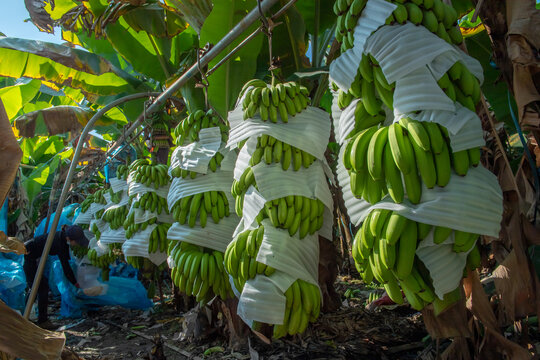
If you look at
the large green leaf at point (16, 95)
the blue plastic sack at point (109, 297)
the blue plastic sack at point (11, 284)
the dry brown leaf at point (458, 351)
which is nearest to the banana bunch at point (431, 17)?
the dry brown leaf at point (458, 351)

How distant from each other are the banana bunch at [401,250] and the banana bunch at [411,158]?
0.07 m

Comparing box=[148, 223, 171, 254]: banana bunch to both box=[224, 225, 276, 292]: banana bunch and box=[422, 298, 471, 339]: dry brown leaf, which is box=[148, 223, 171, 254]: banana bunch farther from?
box=[422, 298, 471, 339]: dry brown leaf

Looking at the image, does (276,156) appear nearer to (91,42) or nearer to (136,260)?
(136,260)

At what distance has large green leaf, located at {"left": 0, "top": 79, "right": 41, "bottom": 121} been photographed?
16.4 feet

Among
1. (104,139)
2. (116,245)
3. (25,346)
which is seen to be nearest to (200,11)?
A: (116,245)

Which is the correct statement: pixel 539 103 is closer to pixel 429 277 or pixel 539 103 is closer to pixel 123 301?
pixel 429 277

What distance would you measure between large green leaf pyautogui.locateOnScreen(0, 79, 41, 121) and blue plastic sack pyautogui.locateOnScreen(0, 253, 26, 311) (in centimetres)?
229

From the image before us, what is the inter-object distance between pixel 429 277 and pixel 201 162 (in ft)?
4.25

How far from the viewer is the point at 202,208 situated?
76.1 inches

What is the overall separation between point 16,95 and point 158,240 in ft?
12.9

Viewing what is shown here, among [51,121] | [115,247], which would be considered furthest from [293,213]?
[51,121]

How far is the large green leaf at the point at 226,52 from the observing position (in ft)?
7.83

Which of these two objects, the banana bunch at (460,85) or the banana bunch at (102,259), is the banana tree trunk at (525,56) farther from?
the banana bunch at (102,259)

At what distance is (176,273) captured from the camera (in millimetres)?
1921
